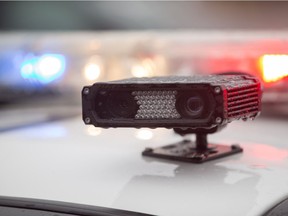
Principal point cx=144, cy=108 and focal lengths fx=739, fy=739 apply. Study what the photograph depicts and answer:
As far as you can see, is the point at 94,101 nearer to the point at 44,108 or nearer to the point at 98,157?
the point at 98,157

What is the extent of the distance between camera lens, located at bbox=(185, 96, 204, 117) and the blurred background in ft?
3.86

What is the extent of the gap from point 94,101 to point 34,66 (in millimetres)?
3071

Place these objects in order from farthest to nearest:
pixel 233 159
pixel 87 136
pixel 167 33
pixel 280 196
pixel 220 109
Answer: pixel 167 33, pixel 87 136, pixel 233 159, pixel 220 109, pixel 280 196

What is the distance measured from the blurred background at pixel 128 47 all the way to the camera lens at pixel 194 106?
3.86 feet

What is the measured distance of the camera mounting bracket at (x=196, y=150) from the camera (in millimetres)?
1962

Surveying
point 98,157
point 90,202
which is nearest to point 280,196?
point 90,202

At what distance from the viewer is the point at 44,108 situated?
336 centimetres

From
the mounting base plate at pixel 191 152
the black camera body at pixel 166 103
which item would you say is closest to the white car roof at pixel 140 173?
the mounting base plate at pixel 191 152

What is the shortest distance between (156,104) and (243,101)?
220 mm

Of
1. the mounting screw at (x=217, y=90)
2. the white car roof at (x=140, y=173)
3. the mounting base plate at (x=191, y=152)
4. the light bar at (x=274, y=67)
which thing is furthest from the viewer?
the light bar at (x=274, y=67)

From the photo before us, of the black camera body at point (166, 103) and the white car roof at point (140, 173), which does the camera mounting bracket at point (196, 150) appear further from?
the black camera body at point (166, 103)

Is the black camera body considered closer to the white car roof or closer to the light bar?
the white car roof

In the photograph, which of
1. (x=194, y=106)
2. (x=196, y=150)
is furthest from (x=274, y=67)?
(x=194, y=106)

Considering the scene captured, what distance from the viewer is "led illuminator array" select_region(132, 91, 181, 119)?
68.7 inches
